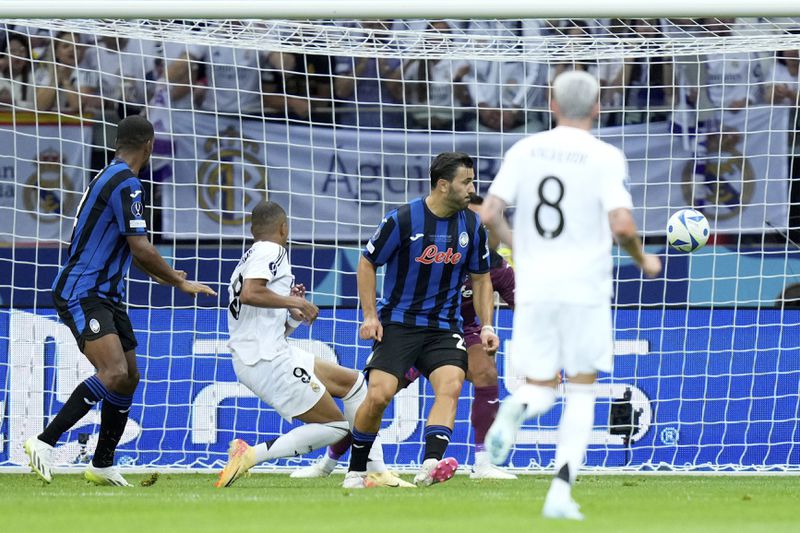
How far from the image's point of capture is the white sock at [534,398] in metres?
5.41

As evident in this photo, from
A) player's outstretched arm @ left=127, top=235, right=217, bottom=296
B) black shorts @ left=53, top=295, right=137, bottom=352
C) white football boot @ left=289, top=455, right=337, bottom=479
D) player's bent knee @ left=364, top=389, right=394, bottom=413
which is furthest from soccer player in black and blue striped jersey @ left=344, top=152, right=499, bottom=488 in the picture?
black shorts @ left=53, top=295, right=137, bottom=352

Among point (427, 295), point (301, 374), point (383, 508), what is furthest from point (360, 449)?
point (383, 508)

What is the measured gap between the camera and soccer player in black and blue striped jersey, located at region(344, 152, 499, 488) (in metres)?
7.85

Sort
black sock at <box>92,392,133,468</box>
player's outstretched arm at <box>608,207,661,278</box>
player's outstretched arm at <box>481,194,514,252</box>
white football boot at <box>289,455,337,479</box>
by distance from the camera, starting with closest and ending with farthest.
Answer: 1. player's outstretched arm at <box>608,207,661,278</box>
2. player's outstretched arm at <box>481,194,514,252</box>
3. black sock at <box>92,392,133,468</box>
4. white football boot at <box>289,455,337,479</box>

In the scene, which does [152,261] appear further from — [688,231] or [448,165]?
[688,231]

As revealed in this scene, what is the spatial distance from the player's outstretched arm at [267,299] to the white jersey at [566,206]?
8.85 feet

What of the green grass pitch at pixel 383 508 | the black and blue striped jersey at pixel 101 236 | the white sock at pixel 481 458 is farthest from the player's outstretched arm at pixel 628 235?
the white sock at pixel 481 458

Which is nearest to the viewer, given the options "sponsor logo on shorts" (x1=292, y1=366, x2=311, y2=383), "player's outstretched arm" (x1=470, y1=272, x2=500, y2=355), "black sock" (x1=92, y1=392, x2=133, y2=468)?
"player's outstretched arm" (x1=470, y1=272, x2=500, y2=355)

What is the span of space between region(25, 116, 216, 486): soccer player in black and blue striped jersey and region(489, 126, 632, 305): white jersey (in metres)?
3.12

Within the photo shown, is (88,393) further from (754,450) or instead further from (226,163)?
(754,450)

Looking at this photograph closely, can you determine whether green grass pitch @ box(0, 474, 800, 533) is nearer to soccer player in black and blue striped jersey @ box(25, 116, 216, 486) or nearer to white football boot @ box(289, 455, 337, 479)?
white football boot @ box(289, 455, 337, 479)

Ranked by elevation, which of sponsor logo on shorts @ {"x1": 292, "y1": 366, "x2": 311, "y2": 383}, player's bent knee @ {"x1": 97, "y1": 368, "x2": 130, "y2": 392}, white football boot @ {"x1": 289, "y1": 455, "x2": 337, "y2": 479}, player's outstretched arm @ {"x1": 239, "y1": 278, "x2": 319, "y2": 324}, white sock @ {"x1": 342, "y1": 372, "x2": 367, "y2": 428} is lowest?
white football boot @ {"x1": 289, "y1": 455, "x2": 337, "y2": 479}

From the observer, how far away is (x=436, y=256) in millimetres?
8078

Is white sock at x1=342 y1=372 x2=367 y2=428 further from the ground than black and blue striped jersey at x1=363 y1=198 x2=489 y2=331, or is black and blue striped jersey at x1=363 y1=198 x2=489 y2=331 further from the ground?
black and blue striped jersey at x1=363 y1=198 x2=489 y2=331
